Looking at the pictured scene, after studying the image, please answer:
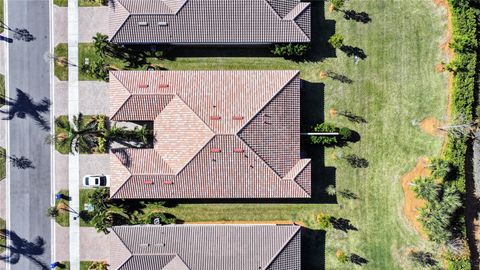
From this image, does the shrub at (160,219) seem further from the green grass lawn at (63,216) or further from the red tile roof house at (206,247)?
the green grass lawn at (63,216)

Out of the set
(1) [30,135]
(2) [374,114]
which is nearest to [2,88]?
(1) [30,135]

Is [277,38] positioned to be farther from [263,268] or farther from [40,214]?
[40,214]

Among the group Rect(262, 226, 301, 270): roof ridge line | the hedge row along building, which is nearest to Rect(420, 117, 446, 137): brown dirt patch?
the hedge row along building

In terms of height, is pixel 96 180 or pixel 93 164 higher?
pixel 93 164

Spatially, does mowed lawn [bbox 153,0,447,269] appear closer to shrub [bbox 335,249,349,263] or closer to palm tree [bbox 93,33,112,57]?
shrub [bbox 335,249,349,263]

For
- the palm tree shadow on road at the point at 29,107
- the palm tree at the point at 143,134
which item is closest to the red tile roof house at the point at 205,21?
the palm tree at the point at 143,134

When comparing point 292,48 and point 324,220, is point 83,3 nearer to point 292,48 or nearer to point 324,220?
point 292,48

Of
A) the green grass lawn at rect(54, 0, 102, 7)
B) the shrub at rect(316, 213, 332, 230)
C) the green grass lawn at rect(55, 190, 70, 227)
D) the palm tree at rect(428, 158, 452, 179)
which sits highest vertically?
the green grass lawn at rect(54, 0, 102, 7)
